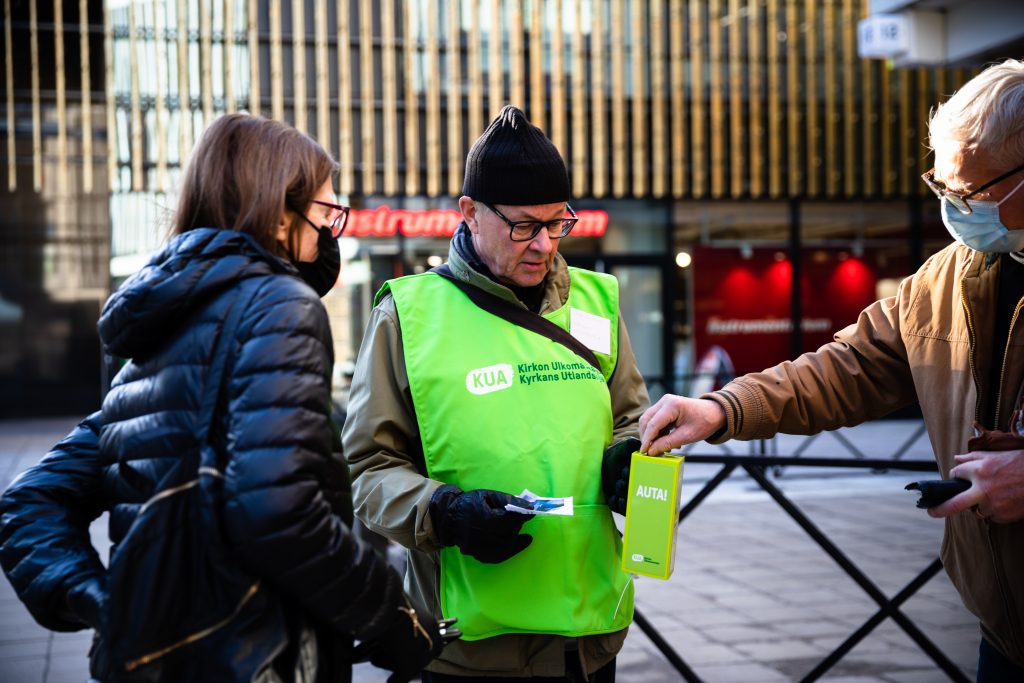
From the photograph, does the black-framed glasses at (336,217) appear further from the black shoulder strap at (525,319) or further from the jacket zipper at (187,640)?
the jacket zipper at (187,640)

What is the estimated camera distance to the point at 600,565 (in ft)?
8.15

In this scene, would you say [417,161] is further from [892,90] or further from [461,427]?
[461,427]

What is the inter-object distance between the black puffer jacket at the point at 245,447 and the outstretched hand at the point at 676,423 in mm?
747

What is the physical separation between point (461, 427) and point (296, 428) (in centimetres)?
70

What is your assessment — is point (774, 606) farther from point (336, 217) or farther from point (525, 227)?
point (336, 217)

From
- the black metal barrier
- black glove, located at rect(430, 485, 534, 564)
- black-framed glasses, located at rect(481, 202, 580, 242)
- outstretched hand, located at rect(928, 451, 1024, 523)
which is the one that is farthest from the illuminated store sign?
outstretched hand, located at rect(928, 451, 1024, 523)

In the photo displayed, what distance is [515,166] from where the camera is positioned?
8.39ft

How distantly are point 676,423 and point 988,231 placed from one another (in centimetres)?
80

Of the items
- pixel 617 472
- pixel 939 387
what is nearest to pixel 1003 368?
pixel 939 387

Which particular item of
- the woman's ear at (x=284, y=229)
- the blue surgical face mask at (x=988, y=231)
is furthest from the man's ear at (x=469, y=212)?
the blue surgical face mask at (x=988, y=231)

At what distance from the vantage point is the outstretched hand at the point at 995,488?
6.60 feet

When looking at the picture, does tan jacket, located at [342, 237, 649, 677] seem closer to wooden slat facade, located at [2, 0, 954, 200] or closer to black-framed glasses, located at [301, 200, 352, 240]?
black-framed glasses, located at [301, 200, 352, 240]

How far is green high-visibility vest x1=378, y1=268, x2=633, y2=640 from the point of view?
7.90ft

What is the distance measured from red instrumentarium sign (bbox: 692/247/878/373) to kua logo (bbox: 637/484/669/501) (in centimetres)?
1418
